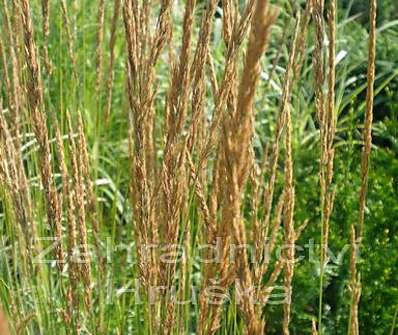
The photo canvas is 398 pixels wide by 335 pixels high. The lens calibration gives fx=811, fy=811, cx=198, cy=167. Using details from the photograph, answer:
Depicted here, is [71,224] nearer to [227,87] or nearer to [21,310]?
[21,310]

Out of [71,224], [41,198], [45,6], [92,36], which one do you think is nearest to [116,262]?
[41,198]

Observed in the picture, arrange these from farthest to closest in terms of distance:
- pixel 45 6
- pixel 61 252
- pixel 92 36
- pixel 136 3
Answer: pixel 92 36
pixel 45 6
pixel 61 252
pixel 136 3

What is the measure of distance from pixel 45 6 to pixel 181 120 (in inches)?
20.0

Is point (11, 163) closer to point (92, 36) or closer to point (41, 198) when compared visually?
point (41, 198)

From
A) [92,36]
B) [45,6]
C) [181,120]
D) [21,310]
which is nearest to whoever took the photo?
[181,120]

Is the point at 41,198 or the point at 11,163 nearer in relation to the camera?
the point at 11,163

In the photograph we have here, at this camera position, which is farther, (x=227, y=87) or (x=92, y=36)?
(x=92, y=36)

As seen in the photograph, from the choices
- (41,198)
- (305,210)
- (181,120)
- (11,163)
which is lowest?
(305,210)

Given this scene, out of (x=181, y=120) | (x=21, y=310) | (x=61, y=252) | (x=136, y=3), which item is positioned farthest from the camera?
(x=21, y=310)

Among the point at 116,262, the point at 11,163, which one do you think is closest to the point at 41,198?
the point at 116,262

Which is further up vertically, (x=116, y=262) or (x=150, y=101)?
(x=150, y=101)

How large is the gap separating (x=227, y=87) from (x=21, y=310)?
2.58 ft

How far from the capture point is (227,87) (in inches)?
48.5

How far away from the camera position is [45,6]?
158cm
